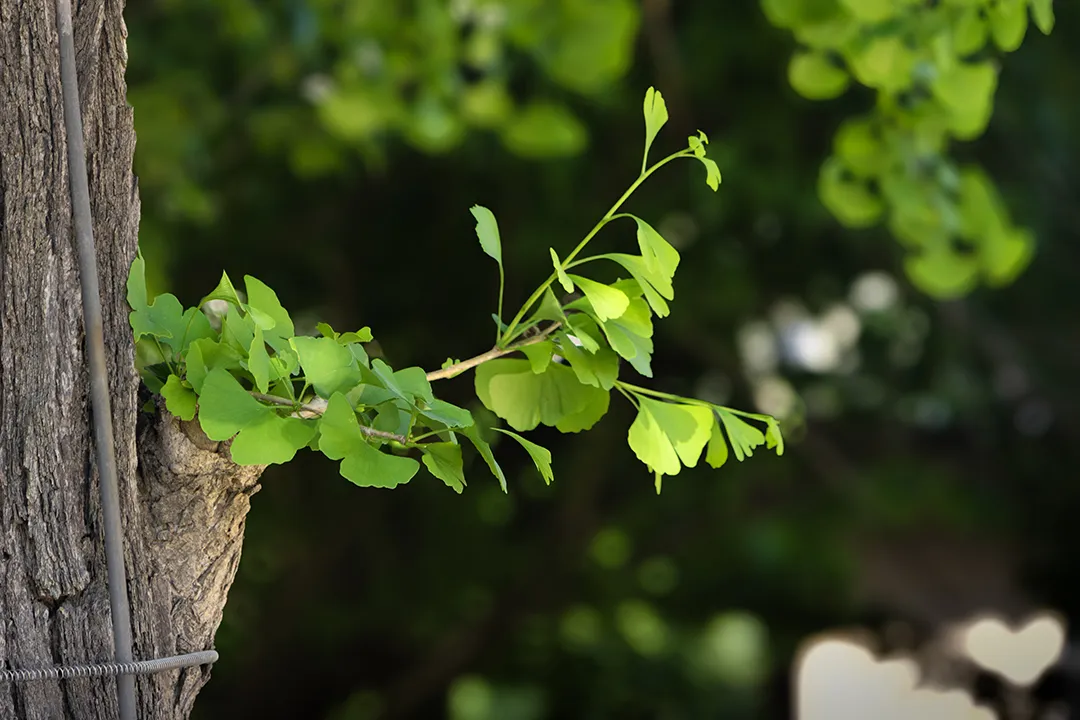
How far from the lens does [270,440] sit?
0.39m

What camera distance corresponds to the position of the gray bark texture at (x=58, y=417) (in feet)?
1.31

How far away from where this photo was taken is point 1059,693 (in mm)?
2348

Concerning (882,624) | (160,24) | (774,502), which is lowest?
(882,624)

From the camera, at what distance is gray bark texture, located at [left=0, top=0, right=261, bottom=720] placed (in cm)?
40

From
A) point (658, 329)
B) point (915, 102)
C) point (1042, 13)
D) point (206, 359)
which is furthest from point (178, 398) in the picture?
point (658, 329)

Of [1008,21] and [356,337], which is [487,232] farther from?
[1008,21]

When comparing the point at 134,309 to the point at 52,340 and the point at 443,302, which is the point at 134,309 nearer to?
the point at 52,340

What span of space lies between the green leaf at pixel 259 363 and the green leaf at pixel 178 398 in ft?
0.08

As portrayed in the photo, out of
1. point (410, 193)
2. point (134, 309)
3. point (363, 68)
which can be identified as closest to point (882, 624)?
point (410, 193)

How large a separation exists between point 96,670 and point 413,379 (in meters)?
0.14

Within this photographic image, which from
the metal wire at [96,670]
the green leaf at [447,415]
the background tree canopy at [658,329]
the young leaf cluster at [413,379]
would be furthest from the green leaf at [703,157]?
the background tree canopy at [658,329]

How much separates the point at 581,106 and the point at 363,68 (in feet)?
2.10

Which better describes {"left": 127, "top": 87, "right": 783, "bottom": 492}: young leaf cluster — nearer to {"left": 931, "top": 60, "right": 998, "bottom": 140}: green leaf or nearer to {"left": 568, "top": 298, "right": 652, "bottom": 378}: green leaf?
{"left": 568, "top": 298, "right": 652, "bottom": 378}: green leaf

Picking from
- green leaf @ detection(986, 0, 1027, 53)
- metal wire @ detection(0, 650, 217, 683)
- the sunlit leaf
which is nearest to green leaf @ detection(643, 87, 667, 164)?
the sunlit leaf
